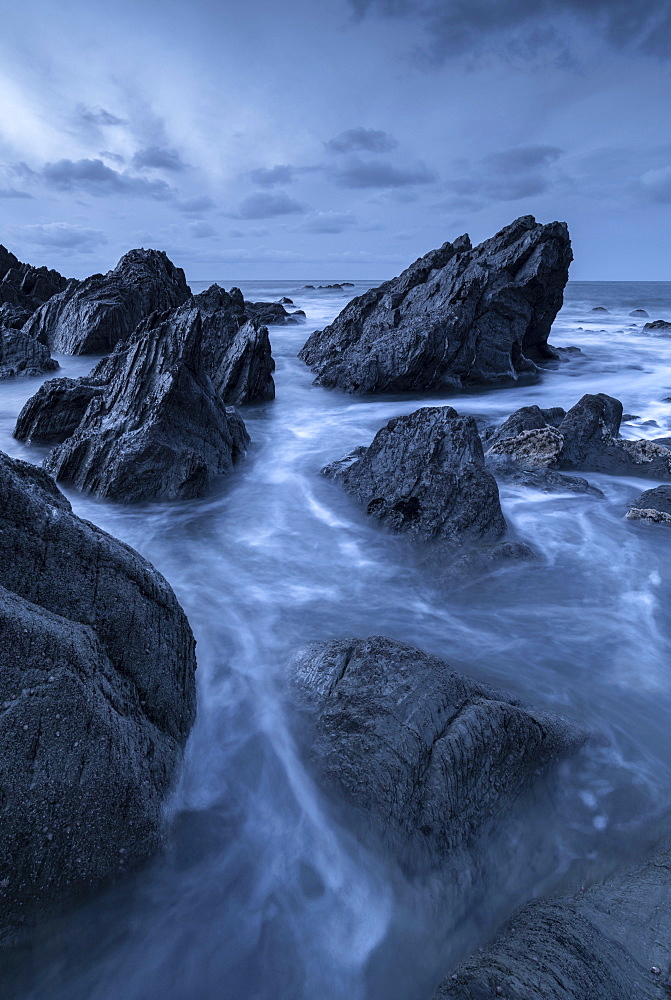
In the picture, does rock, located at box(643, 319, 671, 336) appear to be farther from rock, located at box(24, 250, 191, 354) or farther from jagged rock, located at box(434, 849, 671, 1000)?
jagged rock, located at box(434, 849, 671, 1000)

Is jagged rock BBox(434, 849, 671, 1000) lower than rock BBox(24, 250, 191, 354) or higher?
lower

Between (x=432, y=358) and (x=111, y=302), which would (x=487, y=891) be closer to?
(x=432, y=358)

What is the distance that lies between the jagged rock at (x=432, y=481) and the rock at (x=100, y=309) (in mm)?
18666

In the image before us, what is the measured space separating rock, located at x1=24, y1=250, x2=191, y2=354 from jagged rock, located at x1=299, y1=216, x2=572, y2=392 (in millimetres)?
8624

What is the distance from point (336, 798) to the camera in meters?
4.04

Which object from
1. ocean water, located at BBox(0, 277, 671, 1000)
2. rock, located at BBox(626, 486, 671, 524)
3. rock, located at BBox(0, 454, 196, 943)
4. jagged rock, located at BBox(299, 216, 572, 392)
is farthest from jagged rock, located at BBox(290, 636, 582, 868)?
jagged rock, located at BBox(299, 216, 572, 392)

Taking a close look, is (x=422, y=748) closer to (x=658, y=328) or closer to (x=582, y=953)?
(x=582, y=953)

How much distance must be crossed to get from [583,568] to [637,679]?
242 centimetres

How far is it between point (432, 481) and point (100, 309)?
2221cm

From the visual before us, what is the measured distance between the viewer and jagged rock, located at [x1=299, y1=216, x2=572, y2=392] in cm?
1898

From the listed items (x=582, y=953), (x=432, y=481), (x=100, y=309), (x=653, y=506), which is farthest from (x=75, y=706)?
(x=100, y=309)

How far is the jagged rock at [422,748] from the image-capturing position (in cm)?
370

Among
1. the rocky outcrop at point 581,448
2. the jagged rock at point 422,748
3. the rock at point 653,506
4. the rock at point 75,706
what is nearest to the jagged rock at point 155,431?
the rock at point 75,706

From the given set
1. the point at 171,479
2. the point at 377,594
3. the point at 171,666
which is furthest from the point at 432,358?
the point at 171,666
